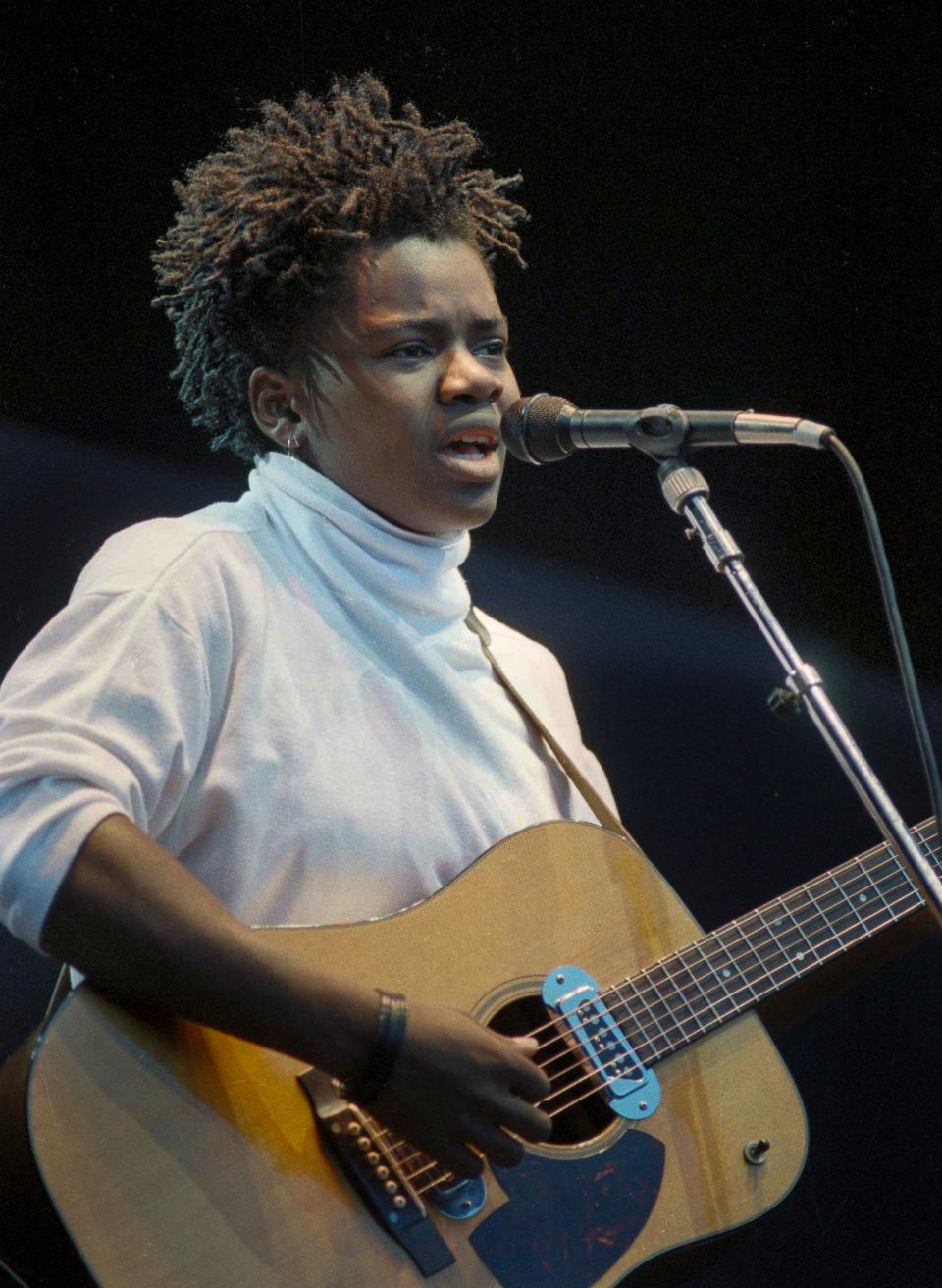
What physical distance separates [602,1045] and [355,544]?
34.7 inches

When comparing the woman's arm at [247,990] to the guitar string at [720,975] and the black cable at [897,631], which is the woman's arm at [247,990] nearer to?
the guitar string at [720,975]

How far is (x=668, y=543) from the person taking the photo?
3152 mm

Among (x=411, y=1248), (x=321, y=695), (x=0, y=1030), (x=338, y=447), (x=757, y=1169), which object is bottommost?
(x=757, y=1169)

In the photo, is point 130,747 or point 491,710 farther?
point 491,710

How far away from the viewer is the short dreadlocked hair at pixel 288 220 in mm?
2322

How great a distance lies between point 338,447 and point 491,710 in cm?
52

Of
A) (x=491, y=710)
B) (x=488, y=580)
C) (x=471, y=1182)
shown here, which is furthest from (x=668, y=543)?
(x=471, y=1182)

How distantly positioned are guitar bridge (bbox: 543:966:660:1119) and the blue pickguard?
0.05 meters

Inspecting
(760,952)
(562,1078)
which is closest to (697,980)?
(760,952)

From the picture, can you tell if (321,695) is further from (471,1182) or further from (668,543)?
(668,543)

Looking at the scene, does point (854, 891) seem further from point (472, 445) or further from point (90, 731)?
point (90, 731)

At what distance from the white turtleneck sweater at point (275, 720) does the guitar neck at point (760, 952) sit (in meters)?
0.34

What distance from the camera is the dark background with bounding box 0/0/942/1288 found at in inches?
116

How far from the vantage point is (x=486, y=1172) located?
177 cm
